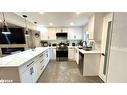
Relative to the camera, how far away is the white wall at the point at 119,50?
3.08 ft

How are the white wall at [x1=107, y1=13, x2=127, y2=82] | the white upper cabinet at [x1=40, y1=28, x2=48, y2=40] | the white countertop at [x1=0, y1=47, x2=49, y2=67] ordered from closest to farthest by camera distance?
the white wall at [x1=107, y1=13, x2=127, y2=82], the white countertop at [x1=0, y1=47, x2=49, y2=67], the white upper cabinet at [x1=40, y1=28, x2=48, y2=40]

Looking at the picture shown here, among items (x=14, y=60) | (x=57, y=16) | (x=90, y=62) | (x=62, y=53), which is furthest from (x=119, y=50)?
(x=62, y=53)

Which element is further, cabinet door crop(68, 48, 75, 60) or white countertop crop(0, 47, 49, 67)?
cabinet door crop(68, 48, 75, 60)

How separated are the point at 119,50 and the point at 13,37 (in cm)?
278

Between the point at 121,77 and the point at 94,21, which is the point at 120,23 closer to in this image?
the point at 121,77

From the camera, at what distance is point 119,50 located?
100 cm

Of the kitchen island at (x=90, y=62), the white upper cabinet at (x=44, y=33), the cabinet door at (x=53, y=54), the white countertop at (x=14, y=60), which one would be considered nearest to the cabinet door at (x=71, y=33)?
the cabinet door at (x=53, y=54)

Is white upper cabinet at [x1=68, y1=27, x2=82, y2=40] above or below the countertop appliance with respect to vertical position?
above

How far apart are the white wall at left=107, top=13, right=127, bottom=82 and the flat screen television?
8.16 ft

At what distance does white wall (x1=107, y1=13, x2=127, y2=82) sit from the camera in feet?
Result: 3.08

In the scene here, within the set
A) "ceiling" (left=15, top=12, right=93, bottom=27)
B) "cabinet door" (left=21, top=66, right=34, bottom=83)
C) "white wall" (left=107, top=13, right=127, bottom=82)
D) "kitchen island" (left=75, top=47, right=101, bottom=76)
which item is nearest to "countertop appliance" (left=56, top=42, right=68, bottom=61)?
"ceiling" (left=15, top=12, right=93, bottom=27)

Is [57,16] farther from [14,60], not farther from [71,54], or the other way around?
[71,54]

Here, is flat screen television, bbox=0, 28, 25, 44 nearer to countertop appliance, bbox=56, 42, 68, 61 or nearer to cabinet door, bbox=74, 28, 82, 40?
countertop appliance, bbox=56, 42, 68, 61

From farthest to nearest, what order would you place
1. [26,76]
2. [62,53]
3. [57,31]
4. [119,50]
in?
[57,31] → [62,53] → [26,76] → [119,50]
